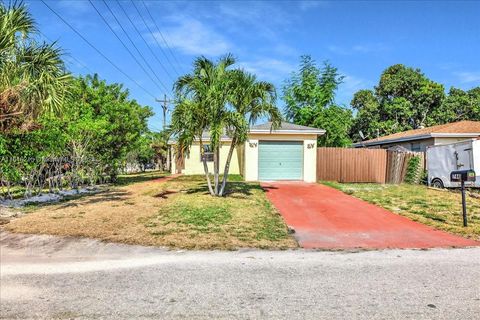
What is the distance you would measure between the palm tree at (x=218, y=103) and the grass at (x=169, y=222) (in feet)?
7.56

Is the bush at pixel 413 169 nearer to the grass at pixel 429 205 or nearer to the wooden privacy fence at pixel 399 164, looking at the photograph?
the wooden privacy fence at pixel 399 164

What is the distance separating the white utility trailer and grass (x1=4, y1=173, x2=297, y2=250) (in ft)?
30.6

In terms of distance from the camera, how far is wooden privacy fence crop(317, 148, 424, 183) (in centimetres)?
1959

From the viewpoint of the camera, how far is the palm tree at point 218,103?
485 inches

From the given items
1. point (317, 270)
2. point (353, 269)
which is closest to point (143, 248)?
point (317, 270)

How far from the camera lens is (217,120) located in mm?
12336

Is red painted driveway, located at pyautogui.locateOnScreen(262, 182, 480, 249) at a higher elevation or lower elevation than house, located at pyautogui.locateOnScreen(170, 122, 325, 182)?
lower

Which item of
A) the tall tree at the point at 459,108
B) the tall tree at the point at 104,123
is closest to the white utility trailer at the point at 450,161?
the tall tree at the point at 104,123

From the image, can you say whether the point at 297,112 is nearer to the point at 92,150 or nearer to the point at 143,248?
the point at 92,150

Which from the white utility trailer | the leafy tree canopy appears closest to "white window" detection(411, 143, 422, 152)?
the white utility trailer

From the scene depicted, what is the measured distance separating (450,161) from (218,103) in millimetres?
11433

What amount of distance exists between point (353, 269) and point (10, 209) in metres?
9.70

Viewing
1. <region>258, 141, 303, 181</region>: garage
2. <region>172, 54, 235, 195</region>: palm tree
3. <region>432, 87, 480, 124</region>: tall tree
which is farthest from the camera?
<region>432, 87, 480, 124</region>: tall tree

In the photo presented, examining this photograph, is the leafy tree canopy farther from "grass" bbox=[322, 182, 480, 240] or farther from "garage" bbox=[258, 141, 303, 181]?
"grass" bbox=[322, 182, 480, 240]
